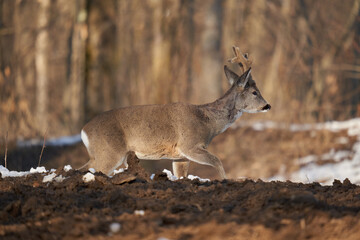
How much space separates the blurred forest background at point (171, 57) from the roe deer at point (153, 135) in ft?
11.3

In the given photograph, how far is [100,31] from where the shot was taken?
50.8 feet

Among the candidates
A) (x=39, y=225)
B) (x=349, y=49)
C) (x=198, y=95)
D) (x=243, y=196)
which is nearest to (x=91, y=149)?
(x=243, y=196)

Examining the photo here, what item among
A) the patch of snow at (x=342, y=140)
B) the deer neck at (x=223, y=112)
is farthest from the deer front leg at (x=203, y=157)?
the patch of snow at (x=342, y=140)

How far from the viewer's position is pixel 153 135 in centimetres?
850

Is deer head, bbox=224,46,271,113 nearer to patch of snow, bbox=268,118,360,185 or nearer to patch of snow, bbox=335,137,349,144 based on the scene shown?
patch of snow, bbox=268,118,360,185

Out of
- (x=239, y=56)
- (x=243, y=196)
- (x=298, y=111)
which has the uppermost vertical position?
(x=239, y=56)

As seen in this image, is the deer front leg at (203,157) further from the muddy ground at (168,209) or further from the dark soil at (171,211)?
the dark soil at (171,211)

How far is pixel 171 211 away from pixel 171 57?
12826 millimetres

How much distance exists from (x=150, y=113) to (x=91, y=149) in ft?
3.18

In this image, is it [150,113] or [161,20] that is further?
[161,20]

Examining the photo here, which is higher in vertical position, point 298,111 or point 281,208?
point 281,208

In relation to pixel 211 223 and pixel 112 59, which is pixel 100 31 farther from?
pixel 211 223

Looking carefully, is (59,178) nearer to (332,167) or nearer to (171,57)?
(332,167)

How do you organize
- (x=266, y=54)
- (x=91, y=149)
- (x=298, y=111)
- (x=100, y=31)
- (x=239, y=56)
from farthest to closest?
(x=266, y=54) → (x=298, y=111) → (x=100, y=31) → (x=239, y=56) → (x=91, y=149)
